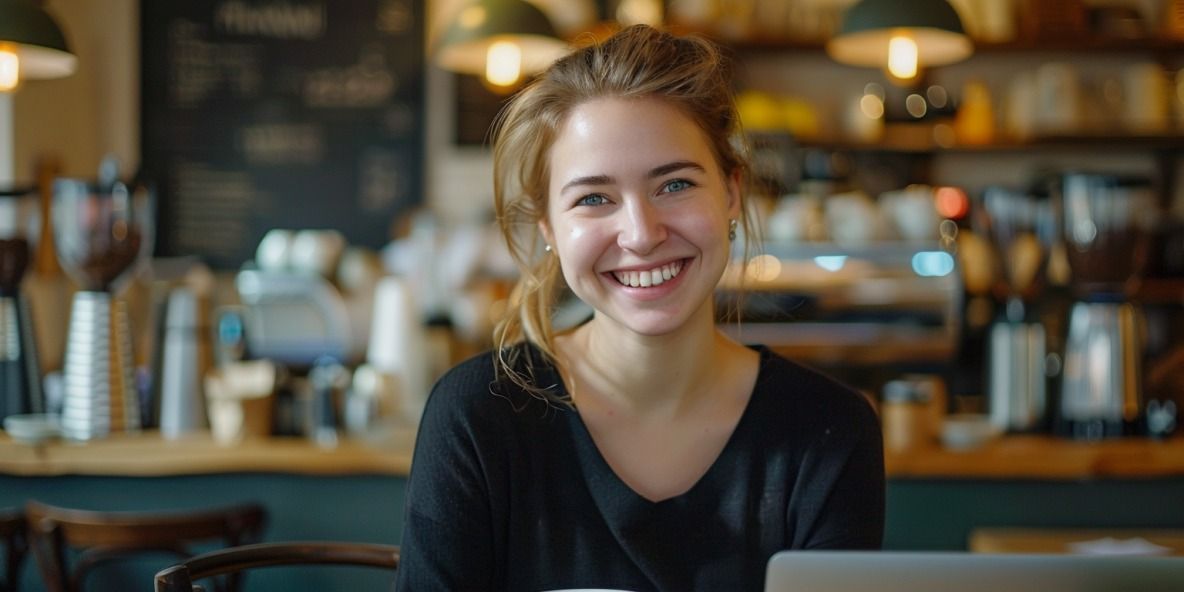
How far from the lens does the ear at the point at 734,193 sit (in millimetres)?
1533

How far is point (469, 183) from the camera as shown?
4.85 meters

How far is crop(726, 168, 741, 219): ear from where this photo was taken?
153 cm

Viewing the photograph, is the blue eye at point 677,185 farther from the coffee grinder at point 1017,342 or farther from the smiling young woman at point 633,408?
the coffee grinder at point 1017,342

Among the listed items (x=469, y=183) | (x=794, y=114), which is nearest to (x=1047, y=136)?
(x=794, y=114)

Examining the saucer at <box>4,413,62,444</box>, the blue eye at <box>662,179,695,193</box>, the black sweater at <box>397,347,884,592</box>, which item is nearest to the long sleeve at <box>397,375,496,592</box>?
the black sweater at <box>397,347,884,592</box>

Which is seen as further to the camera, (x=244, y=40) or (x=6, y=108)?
(x=244, y=40)

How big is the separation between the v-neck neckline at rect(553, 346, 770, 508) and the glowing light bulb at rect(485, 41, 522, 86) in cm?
162

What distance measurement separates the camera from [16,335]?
2.51 metres

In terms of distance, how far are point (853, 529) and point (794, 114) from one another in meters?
3.29

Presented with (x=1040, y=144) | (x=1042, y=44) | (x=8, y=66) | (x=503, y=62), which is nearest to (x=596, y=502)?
(x=8, y=66)

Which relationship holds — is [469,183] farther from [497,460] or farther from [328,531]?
[497,460]

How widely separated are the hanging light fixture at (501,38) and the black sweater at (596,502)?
1.44 m

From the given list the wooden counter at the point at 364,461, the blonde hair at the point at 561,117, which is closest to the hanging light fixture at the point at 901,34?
the wooden counter at the point at 364,461

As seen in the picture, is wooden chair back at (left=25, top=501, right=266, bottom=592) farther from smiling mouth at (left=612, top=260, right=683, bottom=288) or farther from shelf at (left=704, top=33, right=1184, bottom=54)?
shelf at (left=704, top=33, right=1184, bottom=54)
